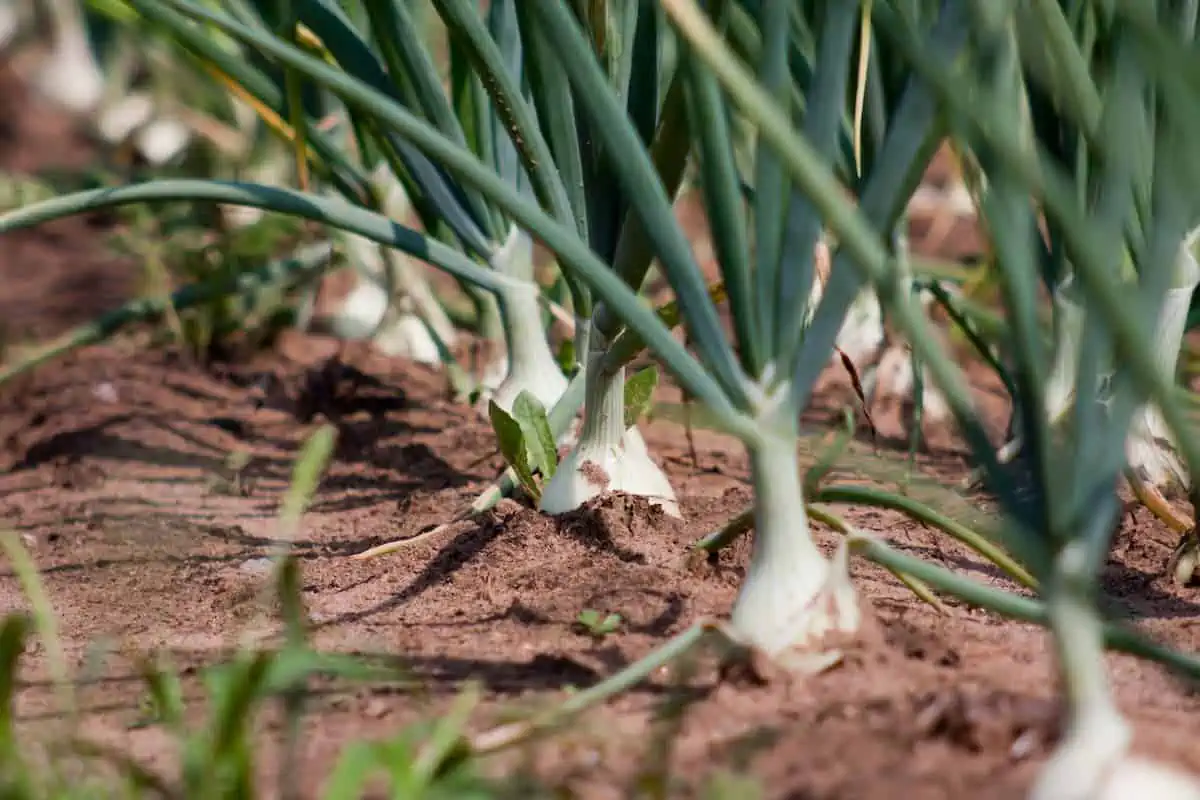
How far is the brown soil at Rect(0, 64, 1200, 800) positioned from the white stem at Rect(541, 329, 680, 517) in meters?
0.04

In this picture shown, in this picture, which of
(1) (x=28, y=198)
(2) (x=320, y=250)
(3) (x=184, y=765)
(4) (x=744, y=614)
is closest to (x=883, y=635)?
(4) (x=744, y=614)

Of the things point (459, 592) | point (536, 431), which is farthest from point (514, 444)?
point (459, 592)

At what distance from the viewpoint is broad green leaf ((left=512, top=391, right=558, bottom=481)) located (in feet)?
5.03

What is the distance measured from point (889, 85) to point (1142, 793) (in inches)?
48.9

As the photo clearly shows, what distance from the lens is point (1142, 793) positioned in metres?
0.76

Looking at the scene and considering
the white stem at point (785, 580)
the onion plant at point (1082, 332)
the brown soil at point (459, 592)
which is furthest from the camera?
the white stem at point (785, 580)

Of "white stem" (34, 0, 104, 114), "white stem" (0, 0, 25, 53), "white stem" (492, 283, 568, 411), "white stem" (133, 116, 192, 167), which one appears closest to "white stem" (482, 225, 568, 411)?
"white stem" (492, 283, 568, 411)

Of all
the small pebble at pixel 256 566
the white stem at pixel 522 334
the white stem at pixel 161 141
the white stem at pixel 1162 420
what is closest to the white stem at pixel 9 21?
the white stem at pixel 161 141

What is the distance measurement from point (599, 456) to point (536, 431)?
0.24 feet

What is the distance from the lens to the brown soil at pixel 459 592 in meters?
0.93

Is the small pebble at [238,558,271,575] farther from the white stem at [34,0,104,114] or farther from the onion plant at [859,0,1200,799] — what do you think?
the white stem at [34,0,104,114]

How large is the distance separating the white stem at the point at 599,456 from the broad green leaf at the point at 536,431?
0.06ft

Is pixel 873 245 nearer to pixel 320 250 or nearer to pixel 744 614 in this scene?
pixel 744 614

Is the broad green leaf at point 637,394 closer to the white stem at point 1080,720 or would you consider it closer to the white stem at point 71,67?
the white stem at point 1080,720
